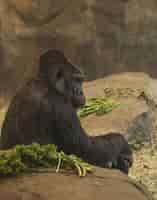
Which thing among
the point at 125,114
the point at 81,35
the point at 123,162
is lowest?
the point at 123,162

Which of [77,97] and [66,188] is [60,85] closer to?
[77,97]

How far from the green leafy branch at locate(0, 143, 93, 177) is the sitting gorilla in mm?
622

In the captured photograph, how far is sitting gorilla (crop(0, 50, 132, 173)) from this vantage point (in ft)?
12.7

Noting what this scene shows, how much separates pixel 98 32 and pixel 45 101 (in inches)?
159

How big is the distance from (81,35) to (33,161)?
4.57 meters

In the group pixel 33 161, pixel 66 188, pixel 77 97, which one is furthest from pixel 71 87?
pixel 66 188

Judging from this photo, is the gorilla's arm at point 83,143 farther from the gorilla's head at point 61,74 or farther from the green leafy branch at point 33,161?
the green leafy branch at point 33,161

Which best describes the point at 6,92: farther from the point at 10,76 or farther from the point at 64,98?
the point at 64,98

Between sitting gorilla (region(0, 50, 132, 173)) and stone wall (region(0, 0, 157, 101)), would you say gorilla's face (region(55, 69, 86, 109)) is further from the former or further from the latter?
stone wall (region(0, 0, 157, 101))

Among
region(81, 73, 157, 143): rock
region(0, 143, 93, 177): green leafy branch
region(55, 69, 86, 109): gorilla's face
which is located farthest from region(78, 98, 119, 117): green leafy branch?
region(0, 143, 93, 177): green leafy branch

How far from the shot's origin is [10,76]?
7430mm

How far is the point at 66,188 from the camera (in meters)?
3.03

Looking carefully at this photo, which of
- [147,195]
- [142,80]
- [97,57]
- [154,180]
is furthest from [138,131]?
[97,57]

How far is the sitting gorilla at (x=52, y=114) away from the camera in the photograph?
3.88m
